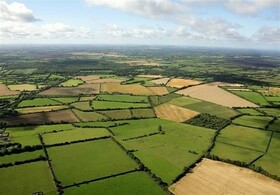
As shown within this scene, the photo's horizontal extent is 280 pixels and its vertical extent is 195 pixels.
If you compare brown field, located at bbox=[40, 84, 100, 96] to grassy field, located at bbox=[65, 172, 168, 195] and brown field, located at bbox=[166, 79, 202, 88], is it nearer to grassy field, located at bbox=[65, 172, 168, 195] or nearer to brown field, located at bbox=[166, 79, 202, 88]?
brown field, located at bbox=[166, 79, 202, 88]

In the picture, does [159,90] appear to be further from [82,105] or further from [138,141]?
[138,141]

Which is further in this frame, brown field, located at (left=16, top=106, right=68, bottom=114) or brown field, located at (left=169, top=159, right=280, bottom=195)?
brown field, located at (left=16, top=106, right=68, bottom=114)

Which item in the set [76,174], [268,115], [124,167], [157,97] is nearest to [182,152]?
[124,167]

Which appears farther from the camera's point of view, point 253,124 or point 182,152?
point 253,124

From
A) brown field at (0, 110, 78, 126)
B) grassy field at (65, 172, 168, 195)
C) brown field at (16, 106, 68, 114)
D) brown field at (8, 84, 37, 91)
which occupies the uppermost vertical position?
grassy field at (65, 172, 168, 195)

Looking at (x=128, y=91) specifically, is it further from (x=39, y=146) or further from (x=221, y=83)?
(x=39, y=146)

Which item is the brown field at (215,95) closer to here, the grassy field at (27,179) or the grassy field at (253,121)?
the grassy field at (253,121)

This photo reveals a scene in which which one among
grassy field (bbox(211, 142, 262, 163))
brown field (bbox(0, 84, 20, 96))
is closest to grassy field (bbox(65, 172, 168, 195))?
grassy field (bbox(211, 142, 262, 163))

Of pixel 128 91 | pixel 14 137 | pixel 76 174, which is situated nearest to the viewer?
pixel 76 174
